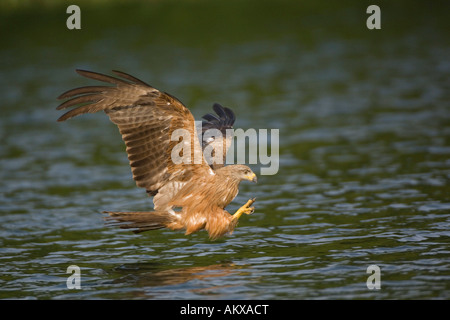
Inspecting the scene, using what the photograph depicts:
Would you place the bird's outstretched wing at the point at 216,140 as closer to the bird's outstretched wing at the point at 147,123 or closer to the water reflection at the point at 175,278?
the bird's outstretched wing at the point at 147,123

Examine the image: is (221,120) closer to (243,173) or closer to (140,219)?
(243,173)

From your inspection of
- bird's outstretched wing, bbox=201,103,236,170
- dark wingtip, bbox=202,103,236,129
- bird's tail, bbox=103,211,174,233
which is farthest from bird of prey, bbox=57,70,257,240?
dark wingtip, bbox=202,103,236,129

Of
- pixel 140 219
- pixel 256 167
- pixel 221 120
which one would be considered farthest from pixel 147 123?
pixel 256 167

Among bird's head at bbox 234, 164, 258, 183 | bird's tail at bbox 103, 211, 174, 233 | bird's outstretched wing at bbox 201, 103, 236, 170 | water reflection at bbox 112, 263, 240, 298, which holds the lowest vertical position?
water reflection at bbox 112, 263, 240, 298

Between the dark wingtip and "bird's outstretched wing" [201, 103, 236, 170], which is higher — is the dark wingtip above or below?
above

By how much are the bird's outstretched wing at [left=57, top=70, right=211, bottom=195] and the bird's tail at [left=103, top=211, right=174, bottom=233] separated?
41cm

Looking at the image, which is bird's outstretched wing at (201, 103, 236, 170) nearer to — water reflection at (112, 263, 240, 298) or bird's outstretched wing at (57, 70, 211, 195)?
bird's outstretched wing at (57, 70, 211, 195)

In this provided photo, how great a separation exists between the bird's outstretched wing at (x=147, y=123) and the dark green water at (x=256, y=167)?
0.98 meters

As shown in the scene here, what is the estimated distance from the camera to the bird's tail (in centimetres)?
820

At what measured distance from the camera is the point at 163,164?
861 cm

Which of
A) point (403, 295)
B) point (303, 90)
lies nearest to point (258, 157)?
point (303, 90)

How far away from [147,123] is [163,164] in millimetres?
507

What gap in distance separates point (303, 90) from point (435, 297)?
12.7 m
